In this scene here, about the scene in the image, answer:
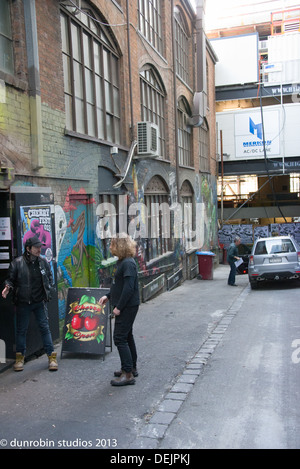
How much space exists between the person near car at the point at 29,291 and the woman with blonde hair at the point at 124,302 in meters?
1.03

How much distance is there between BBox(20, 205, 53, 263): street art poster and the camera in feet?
19.3

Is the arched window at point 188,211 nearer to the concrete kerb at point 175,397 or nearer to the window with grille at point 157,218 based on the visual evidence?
the window with grille at point 157,218

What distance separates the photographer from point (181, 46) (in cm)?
1681

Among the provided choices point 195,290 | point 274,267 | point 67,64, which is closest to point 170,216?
point 195,290

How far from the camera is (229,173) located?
24688mm

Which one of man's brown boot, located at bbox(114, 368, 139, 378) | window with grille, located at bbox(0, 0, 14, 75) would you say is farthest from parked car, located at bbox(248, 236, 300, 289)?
window with grille, located at bbox(0, 0, 14, 75)

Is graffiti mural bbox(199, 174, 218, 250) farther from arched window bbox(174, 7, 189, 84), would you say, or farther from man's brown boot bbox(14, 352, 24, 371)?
man's brown boot bbox(14, 352, 24, 371)

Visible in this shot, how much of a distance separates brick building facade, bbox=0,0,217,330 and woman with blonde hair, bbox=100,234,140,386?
1.63 m

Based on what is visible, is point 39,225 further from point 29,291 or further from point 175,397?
point 175,397

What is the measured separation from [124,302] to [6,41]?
420 cm

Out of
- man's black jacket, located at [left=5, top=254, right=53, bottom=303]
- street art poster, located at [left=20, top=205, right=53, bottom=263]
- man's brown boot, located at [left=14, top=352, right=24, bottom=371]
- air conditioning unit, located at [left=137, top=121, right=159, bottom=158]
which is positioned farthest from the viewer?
air conditioning unit, located at [left=137, top=121, right=159, bottom=158]

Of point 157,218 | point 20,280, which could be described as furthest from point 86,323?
point 157,218

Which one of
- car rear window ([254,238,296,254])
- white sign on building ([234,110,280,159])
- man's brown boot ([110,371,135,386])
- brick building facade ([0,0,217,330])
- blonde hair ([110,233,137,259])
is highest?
A: white sign on building ([234,110,280,159])

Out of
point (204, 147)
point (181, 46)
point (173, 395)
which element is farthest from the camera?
point (204, 147)
